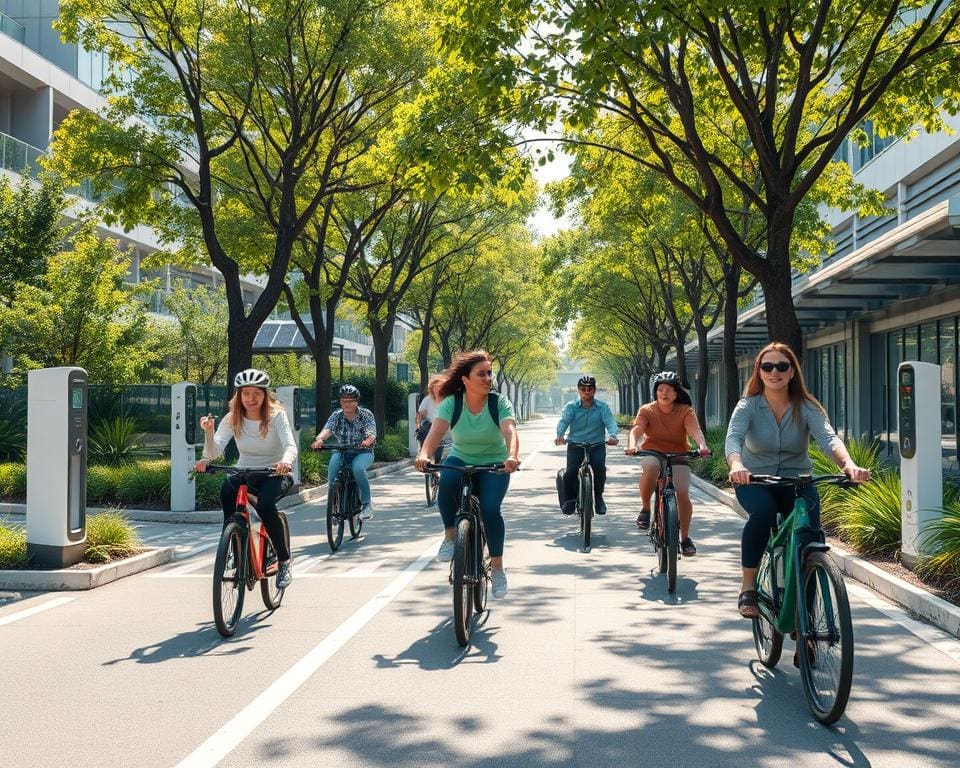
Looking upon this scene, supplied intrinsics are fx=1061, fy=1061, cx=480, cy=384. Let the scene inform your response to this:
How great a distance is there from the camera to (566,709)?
17.4 ft

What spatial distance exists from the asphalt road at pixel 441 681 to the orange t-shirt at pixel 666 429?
119 centimetres

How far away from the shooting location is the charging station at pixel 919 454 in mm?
9000

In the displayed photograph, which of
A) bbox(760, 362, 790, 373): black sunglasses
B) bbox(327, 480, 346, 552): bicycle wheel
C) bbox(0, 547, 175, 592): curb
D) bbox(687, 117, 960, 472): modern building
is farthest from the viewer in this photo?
bbox(687, 117, 960, 472): modern building

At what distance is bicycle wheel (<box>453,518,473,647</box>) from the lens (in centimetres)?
655

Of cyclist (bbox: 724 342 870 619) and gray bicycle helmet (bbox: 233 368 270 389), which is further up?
gray bicycle helmet (bbox: 233 368 270 389)

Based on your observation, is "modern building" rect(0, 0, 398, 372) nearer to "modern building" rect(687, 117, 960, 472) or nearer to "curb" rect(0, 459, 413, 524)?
"curb" rect(0, 459, 413, 524)

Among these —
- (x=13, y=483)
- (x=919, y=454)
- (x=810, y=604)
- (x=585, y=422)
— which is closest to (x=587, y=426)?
(x=585, y=422)

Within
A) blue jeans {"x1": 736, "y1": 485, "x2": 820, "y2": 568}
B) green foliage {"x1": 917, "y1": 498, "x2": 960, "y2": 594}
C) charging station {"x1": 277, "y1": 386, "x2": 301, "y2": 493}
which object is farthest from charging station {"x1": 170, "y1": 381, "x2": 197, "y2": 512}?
blue jeans {"x1": 736, "y1": 485, "x2": 820, "y2": 568}

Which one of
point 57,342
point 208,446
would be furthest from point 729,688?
point 57,342

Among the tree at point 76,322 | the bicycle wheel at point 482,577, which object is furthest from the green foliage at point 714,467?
the tree at point 76,322

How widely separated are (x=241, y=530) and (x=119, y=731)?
252 cm

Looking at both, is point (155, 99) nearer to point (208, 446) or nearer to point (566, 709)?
point (208, 446)

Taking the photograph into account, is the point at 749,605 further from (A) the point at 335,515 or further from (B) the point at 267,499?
(A) the point at 335,515

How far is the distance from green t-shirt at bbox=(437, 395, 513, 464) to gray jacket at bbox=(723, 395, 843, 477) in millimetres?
1787
